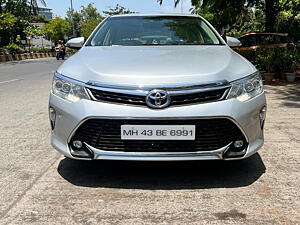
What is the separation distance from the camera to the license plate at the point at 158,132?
296 centimetres

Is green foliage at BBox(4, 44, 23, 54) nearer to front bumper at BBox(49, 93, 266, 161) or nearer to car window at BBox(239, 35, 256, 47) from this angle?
car window at BBox(239, 35, 256, 47)

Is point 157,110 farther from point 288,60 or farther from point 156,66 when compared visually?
point 288,60

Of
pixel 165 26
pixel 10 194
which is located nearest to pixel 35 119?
pixel 165 26

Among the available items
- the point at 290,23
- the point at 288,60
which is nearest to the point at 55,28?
the point at 290,23

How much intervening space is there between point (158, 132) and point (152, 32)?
1.90 metres

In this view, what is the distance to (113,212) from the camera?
2789 mm

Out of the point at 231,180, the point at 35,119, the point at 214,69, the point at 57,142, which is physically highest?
the point at 214,69

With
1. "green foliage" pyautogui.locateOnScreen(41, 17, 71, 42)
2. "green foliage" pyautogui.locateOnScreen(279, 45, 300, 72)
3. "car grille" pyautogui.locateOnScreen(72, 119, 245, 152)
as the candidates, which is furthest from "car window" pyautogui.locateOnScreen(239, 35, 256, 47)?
"green foliage" pyautogui.locateOnScreen(41, 17, 71, 42)

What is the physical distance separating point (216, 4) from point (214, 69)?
1290 centimetres

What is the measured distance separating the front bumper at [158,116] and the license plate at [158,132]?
0.08 meters

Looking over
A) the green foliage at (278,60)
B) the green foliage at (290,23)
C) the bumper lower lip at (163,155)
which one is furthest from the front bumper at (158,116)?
the green foliage at (290,23)

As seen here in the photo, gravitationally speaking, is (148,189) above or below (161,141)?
below

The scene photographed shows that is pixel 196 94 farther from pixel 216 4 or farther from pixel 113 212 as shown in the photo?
pixel 216 4

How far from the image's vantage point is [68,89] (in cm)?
318
